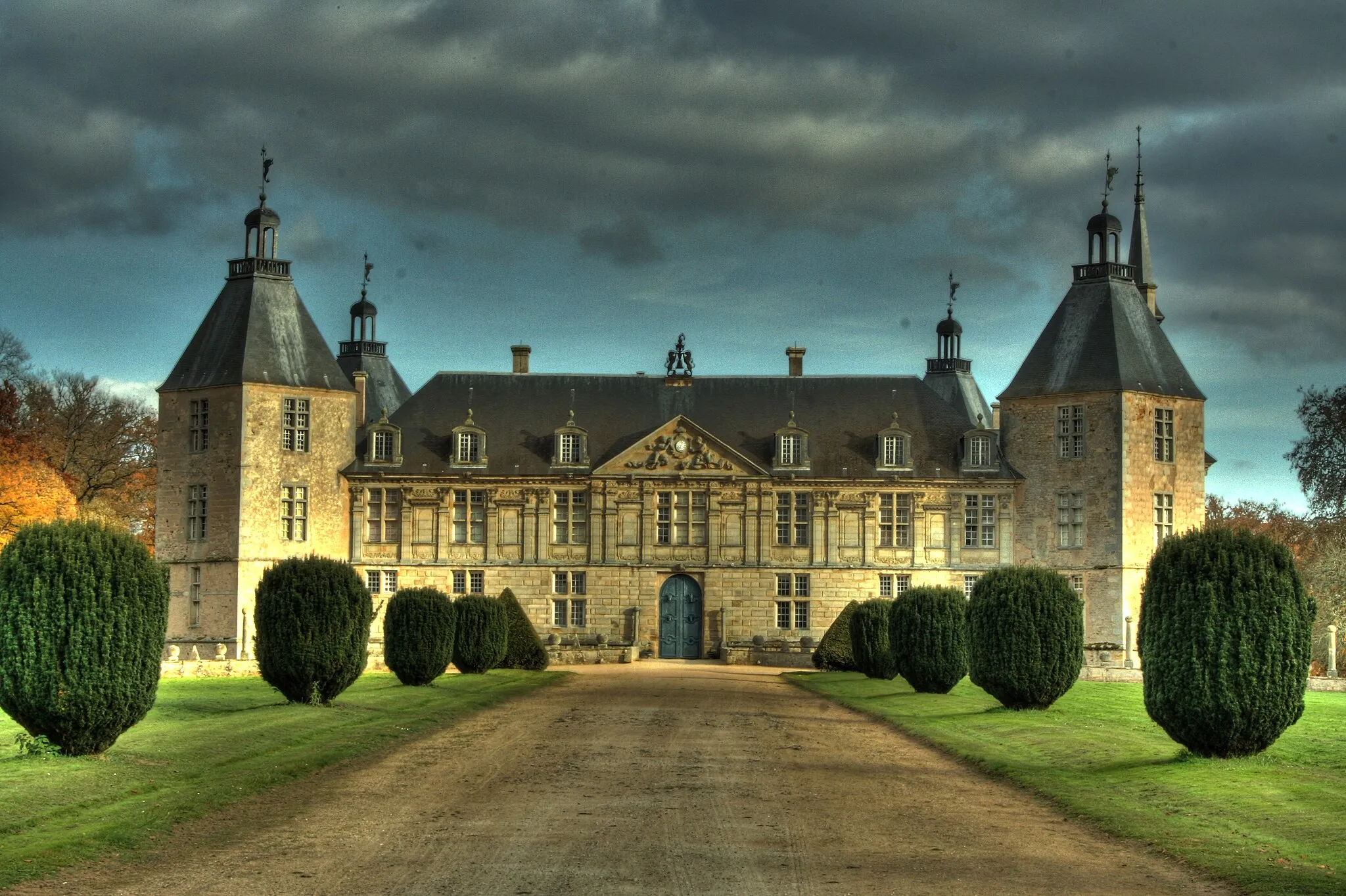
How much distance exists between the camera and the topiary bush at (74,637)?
17.5 m

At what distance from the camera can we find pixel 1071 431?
5231 centimetres

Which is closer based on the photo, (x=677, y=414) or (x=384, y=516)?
(x=384, y=516)

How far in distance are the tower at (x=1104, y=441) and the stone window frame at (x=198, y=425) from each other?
2709 cm

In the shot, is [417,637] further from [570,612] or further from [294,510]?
[570,612]

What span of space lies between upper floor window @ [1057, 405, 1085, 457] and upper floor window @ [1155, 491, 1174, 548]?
292cm

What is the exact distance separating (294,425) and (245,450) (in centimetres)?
205

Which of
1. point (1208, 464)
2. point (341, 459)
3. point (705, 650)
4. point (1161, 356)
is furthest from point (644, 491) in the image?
point (1208, 464)

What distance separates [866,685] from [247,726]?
1784 centimetres

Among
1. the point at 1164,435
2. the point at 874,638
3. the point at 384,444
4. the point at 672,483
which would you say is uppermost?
the point at 1164,435

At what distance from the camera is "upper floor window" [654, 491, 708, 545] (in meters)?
54.8

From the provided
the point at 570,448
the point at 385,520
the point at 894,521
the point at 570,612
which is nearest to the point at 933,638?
the point at 894,521

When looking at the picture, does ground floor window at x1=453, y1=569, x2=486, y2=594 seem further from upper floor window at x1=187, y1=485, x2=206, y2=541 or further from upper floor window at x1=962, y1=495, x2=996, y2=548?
upper floor window at x1=962, y1=495, x2=996, y2=548

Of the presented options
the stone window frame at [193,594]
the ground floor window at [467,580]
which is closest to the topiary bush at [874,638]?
the ground floor window at [467,580]

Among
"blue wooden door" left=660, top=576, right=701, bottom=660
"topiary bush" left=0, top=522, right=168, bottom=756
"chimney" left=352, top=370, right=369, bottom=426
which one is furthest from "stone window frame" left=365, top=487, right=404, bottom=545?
"topiary bush" left=0, top=522, right=168, bottom=756
